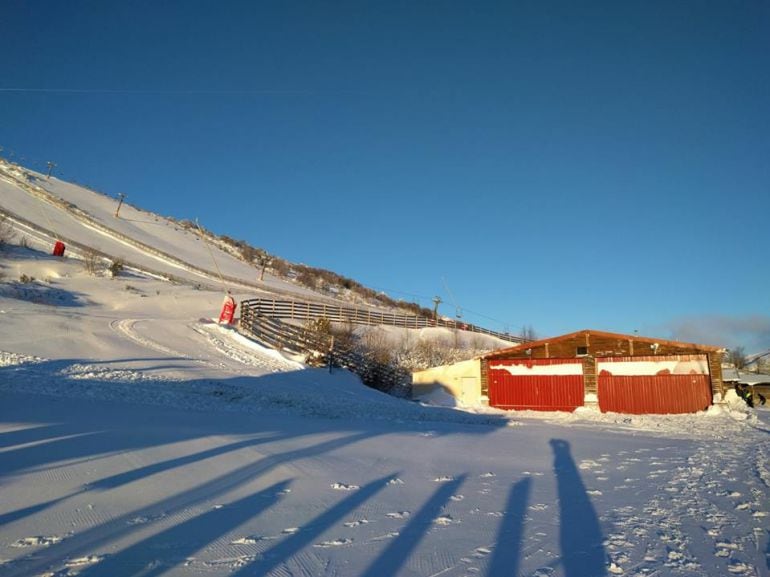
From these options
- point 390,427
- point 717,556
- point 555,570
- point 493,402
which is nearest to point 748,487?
point 717,556

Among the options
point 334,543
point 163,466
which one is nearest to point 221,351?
point 163,466

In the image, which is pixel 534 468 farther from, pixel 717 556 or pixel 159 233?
pixel 159 233

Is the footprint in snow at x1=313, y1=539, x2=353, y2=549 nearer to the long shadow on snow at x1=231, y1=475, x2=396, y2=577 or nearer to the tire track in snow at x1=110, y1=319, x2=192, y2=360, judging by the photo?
the long shadow on snow at x1=231, y1=475, x2=396, y2=577

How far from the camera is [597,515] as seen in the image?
20.8ft

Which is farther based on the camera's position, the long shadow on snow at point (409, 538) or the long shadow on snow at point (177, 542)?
the long shadow on snow at point (409, 538)

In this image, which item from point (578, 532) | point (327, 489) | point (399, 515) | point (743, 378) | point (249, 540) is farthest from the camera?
point (743, 378)

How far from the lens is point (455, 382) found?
31.7 m

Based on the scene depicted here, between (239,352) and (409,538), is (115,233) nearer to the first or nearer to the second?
(239,352)

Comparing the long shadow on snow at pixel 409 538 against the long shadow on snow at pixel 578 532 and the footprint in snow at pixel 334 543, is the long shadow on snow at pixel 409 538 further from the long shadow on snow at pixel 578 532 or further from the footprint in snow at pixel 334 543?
Result: the long shadow on snow at pixel 578 532

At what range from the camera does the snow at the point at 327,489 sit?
4637 millimetres

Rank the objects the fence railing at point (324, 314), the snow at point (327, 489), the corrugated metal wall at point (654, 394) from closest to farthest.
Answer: the snow at point (327, 489) → the corrugated metal wall at point (654, 394) → the fence railing at point (324, 314)

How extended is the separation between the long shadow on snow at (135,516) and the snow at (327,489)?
26mm

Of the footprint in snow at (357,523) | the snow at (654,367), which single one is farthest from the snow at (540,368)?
the footprint in snow at (357,523)

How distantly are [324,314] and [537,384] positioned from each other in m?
20.8
